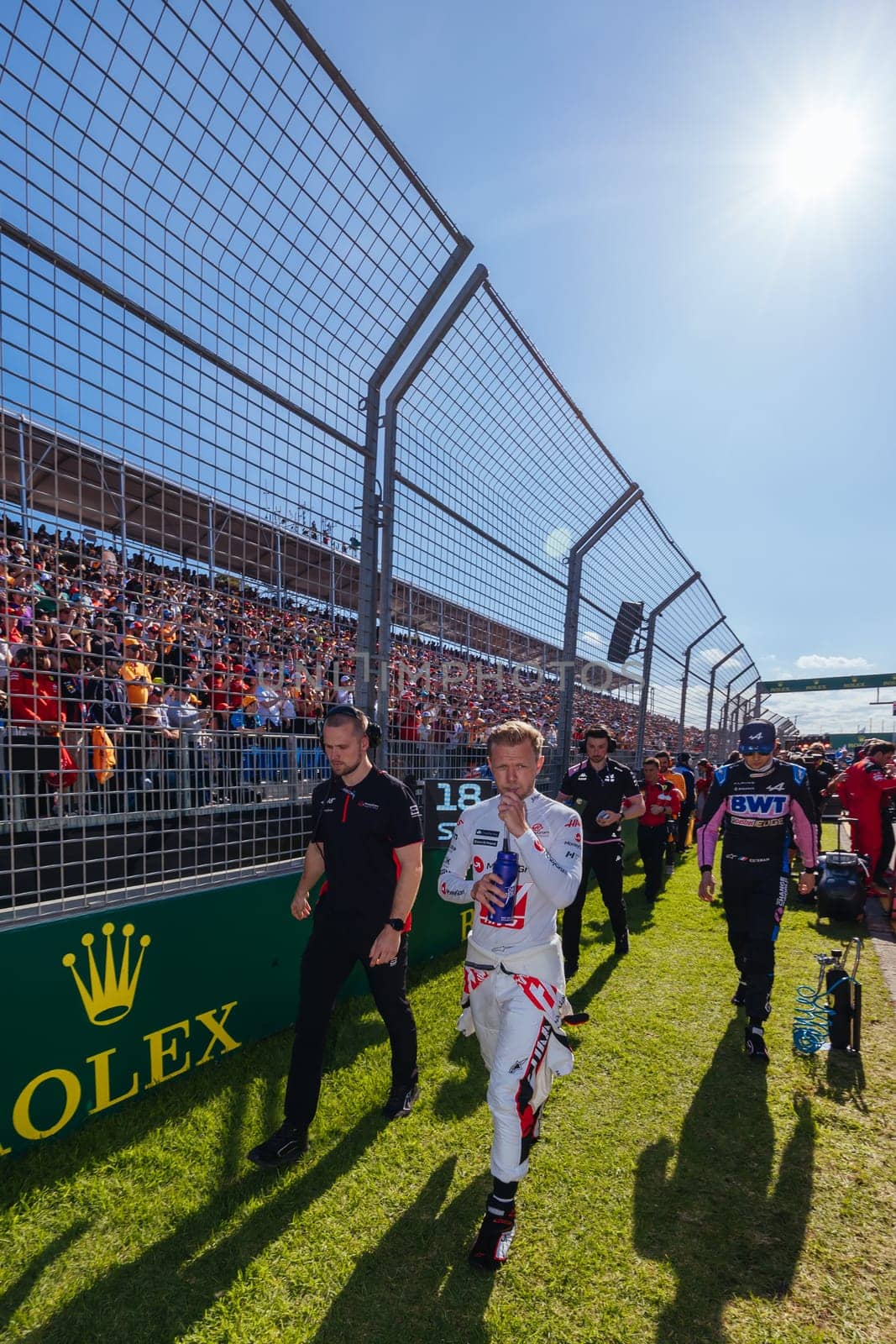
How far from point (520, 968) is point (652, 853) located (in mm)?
5660

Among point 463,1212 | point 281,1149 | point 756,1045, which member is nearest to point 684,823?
point 756,1045

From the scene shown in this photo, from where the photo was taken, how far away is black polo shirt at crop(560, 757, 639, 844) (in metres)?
5.67

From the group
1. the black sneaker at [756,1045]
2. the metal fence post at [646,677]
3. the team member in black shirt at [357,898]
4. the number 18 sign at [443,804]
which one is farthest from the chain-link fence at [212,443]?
the metal fence post at [646,677]

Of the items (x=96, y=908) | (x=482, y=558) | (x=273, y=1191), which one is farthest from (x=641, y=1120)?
(x=482, y=558)

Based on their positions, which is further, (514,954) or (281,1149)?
(281,1149)

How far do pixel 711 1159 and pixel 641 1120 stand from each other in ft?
1.19

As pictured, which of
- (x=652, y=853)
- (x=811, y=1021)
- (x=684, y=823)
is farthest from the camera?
(x=684, y=823)

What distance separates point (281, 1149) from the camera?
293 centimetres

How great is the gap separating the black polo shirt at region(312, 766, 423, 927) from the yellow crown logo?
98 cm

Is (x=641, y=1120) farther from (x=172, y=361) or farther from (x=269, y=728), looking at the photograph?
(x=172, y=361)

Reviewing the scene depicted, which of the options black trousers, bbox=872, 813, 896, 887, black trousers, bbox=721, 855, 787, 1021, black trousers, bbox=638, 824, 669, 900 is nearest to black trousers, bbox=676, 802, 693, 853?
black trousers, bbox=872, 813, 896, 887

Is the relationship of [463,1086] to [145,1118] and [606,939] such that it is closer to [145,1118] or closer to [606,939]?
[145,1118]

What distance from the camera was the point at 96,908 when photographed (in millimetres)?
3188

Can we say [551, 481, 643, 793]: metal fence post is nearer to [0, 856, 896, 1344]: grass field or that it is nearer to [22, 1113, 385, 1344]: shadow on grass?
[0, 856, 896, 1344]: grass field
